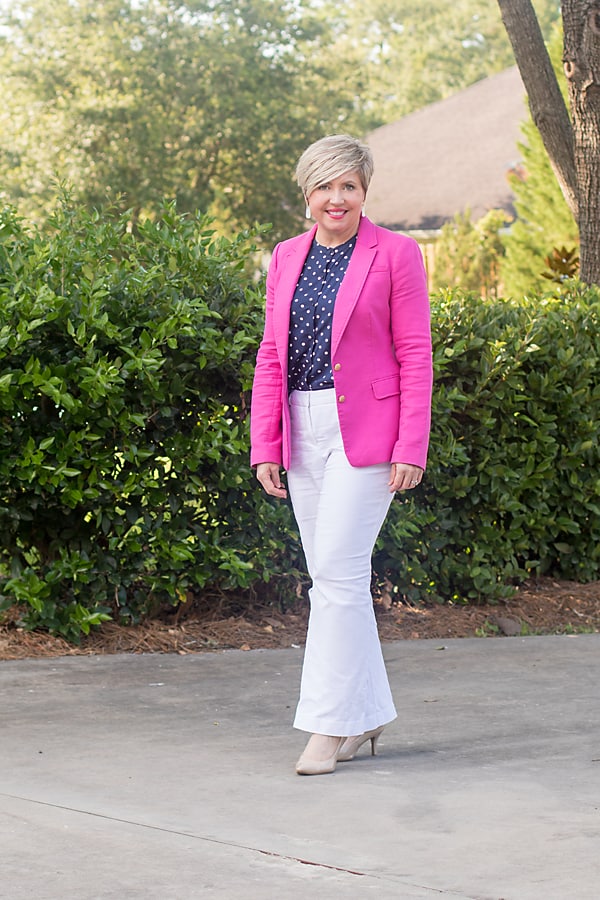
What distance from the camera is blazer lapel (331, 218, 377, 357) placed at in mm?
4707

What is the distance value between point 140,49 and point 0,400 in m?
30.2

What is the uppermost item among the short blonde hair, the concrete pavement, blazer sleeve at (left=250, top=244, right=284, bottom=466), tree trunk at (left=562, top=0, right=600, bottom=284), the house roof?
the house roof

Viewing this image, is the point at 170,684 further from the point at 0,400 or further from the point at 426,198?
the point at 426,198

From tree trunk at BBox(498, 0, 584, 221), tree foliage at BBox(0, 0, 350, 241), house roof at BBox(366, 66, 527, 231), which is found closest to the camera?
tree trunk at BBox(498, 0, 584, 221)

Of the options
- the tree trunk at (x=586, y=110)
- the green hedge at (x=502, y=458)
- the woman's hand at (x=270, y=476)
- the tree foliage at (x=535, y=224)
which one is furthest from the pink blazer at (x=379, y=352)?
the tree foliage at (x=535, y=224)

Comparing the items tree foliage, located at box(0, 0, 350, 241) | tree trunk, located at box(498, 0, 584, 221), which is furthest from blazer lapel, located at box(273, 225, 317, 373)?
tree foliage, located at box(0, 0, 350, 241)

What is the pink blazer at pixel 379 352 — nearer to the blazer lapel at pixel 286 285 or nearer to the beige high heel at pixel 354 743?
the blazer lapel at pixel 286 285

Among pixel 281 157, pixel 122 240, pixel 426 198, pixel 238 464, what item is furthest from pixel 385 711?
pixel 281 157

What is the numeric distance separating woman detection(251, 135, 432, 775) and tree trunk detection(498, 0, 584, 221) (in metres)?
4.58

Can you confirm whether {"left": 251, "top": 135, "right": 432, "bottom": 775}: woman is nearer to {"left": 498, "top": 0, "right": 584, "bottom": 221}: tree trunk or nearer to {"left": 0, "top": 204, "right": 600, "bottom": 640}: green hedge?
{"left": 0, "top": 204, "right": 600, "bottom": 640}: green hedge

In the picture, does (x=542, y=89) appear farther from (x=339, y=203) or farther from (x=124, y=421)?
(x=339, y=203)

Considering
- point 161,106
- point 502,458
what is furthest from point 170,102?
point 502,458

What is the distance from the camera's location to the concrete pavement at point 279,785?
368cm

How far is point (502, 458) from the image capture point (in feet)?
24.5
